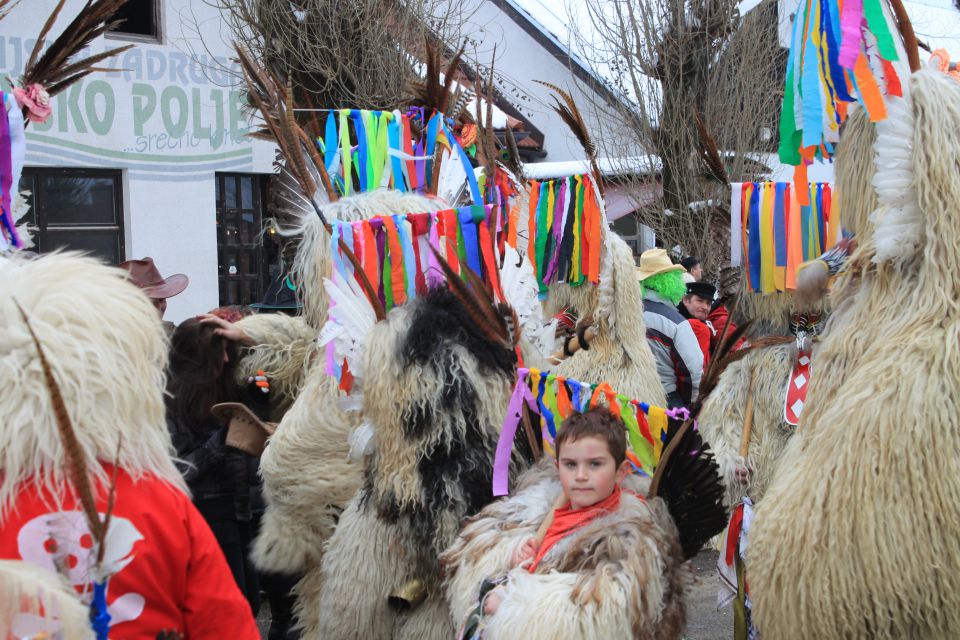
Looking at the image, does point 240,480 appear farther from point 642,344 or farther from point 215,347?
point 642,344

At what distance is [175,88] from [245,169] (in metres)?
1.14

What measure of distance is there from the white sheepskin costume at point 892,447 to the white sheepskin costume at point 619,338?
2.83m

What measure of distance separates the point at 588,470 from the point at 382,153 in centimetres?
187

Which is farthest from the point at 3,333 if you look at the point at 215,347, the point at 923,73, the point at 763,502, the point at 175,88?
the point at 175,88

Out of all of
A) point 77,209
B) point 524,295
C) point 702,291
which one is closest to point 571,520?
point 524,295

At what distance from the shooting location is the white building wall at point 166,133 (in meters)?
9.47

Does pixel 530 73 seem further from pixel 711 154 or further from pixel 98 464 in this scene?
pixel 98 464

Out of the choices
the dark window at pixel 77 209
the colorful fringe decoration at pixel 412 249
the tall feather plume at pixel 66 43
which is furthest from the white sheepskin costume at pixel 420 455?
the dark window at pixel 77 209

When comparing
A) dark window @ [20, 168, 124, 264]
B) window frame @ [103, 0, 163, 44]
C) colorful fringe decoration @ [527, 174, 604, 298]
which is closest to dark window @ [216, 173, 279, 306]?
dark window @ [20, 168, 124, 264]

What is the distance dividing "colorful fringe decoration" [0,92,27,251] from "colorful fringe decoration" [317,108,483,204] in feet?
3.76

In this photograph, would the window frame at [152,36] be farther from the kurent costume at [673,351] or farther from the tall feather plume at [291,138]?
the tall feather plume at [291,138]

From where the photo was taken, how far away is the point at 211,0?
9.94 meters

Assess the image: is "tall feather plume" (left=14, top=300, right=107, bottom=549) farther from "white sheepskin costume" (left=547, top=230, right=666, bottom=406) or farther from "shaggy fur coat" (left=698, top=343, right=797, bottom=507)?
"white sheepskin costume" (left=547, top=230, right=666, bottom=406)

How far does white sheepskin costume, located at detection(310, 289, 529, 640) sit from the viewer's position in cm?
287
